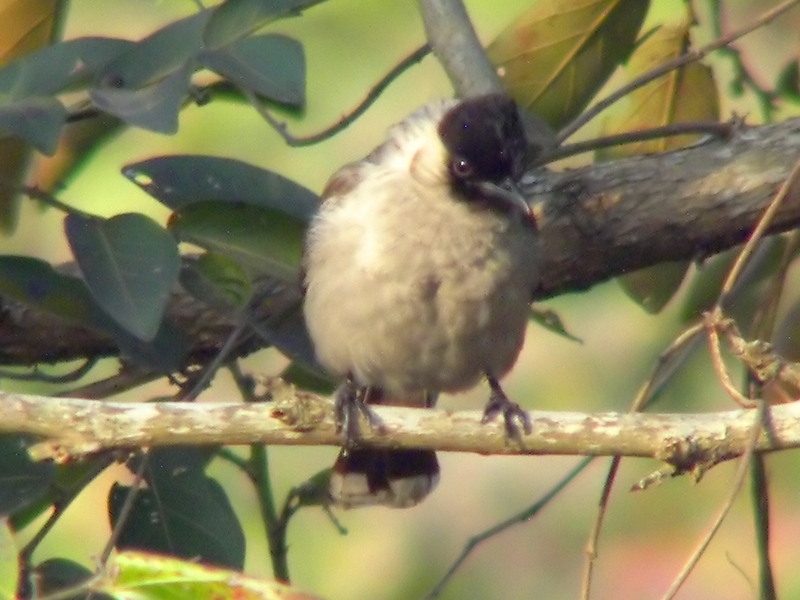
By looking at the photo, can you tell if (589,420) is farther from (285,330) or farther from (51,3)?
(51,3)

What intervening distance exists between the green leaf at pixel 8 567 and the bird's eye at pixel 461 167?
1498 mm

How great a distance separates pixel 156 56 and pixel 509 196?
866 millimetres

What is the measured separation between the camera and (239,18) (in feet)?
8.04

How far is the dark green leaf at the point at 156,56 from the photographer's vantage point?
96.0 inches

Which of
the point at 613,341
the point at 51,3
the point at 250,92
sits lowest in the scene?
the point at 613,341

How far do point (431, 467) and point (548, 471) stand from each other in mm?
2098

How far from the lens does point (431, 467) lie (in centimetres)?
339

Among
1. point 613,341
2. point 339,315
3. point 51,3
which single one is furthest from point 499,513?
point 51,3

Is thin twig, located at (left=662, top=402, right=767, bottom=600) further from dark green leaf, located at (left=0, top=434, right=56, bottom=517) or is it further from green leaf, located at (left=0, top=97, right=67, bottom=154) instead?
green leaf, located at (left=0, top=97, right=67, bottom=154)

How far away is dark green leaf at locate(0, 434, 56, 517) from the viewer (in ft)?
7.93

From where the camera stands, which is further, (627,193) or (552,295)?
(552,295)

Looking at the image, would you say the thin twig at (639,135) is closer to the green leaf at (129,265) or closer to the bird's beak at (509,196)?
the bird's beak at (509,196)

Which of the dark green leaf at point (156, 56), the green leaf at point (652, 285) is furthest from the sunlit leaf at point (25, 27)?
the green leaf at point (652, 285)

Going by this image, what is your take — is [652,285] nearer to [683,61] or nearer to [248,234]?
[683,61]
